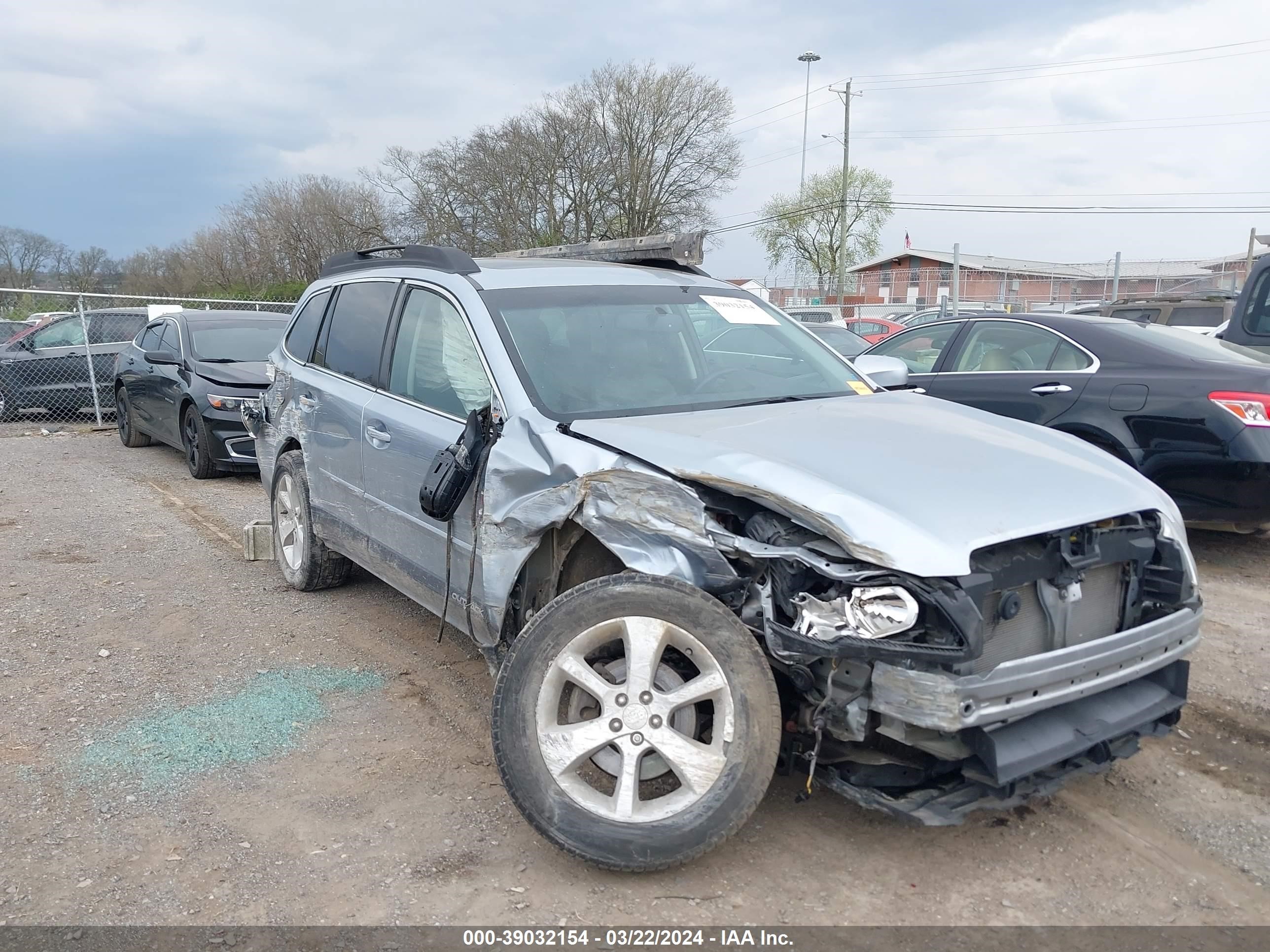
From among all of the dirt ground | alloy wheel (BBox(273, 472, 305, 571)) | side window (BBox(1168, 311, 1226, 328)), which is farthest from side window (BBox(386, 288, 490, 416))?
side window (BBox(1168, 311, 1226, 328))

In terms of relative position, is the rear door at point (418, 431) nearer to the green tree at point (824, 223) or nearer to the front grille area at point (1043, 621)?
the front grille area at point (1043, 621)

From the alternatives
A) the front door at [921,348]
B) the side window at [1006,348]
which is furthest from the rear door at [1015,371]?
the front door at [921,348]

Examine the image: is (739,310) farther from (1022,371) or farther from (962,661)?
(1022,371)

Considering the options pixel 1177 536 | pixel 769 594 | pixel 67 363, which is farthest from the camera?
pixel 67 363

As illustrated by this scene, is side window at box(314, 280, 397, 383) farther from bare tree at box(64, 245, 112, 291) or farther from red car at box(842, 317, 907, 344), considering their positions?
bare tree at box(64, 245, 112, 291)

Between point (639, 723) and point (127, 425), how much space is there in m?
10.9

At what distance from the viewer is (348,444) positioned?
4.66 metres

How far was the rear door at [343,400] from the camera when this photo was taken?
462 centimetres

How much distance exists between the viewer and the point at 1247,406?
5.56m

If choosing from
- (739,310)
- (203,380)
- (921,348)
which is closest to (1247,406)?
(921,348)

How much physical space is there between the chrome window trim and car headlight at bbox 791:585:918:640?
4.46 meters

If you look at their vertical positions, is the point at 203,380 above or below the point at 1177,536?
below

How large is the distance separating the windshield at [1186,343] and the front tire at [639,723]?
15.3ft

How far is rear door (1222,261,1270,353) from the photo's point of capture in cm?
748
